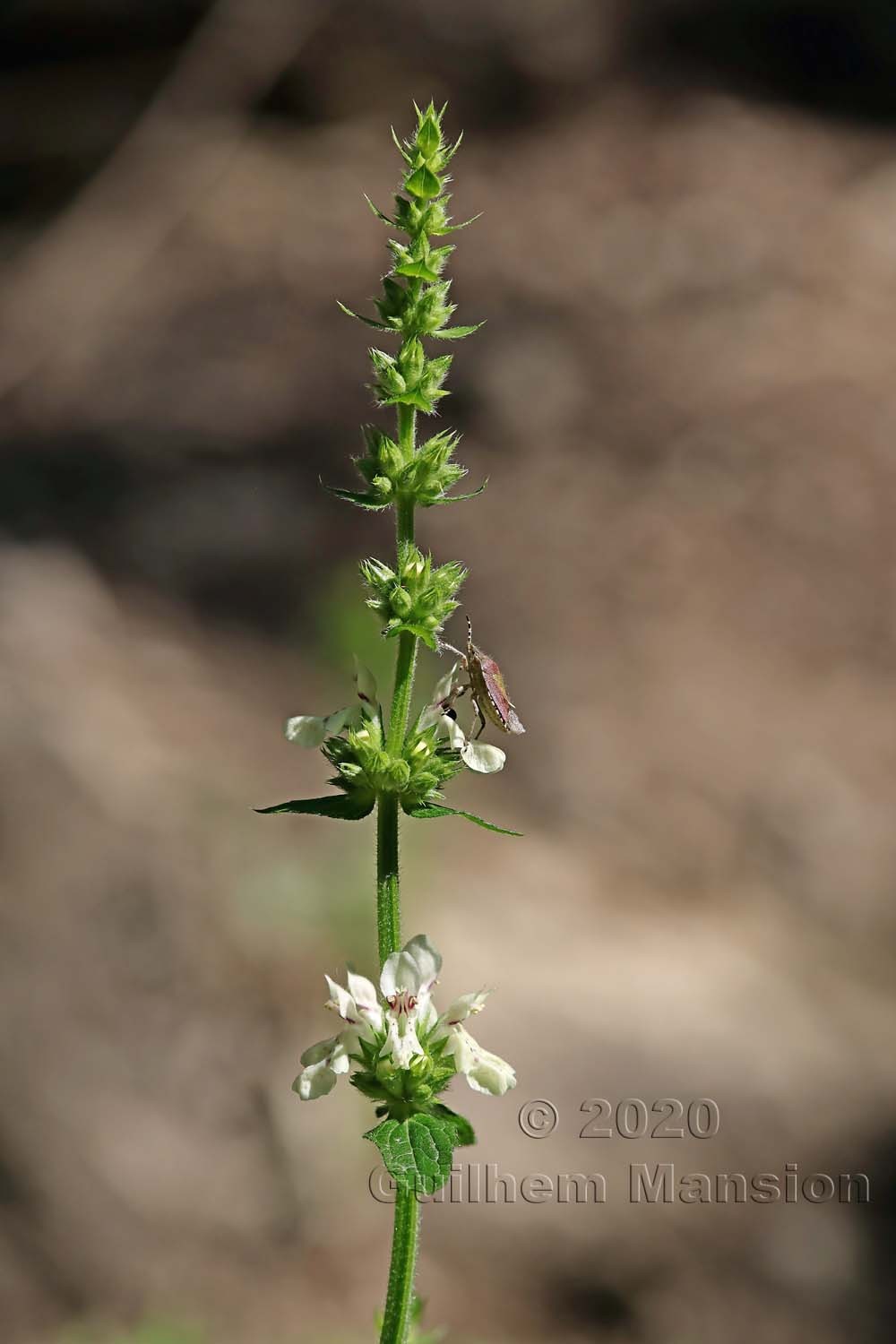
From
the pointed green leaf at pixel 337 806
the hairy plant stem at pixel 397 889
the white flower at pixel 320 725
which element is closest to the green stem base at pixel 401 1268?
the hairy plant stem at pixel 397 889

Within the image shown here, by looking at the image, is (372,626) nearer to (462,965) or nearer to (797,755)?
(462,965)

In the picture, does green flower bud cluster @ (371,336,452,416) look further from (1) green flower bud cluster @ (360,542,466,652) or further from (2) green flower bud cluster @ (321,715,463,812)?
(2) green flower bud cluster @ (321,715,463,812)

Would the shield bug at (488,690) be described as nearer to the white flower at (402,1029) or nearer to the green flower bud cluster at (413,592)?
the green flower bud cluster at (413,592)

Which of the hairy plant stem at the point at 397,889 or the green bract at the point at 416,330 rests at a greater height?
the green bract at the point at 416,330

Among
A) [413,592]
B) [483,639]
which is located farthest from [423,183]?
[483,639]

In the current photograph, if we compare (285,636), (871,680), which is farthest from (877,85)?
(285,636)

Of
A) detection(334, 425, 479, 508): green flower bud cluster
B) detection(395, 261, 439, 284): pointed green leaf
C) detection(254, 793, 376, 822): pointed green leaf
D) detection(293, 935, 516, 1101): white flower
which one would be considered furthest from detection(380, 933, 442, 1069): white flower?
detection(395, 261, 439, 284): pointed green leaf

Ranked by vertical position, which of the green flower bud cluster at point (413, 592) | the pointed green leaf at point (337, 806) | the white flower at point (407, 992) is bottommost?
the white flower at point (407, 992)
